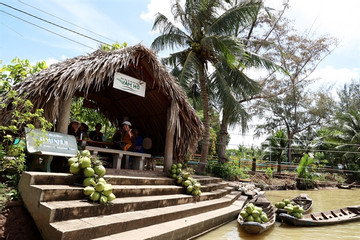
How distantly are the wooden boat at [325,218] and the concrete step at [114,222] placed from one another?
8.80 ft

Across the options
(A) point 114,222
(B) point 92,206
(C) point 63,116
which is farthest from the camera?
(C) point 63,116

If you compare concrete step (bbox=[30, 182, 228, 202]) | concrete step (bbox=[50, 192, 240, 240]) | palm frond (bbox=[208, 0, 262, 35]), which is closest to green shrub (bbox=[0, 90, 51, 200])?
concrete step (bbox=[30, 182, 228, 202])

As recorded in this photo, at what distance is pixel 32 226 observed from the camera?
124 inches

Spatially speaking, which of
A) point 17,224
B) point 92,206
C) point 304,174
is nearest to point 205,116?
point 92,206

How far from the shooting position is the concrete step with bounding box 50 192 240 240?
108 inches

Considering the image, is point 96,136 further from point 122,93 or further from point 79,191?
point 79,191

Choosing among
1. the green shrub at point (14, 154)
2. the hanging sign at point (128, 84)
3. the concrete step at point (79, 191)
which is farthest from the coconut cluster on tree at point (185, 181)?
the green shrub at point (14, 154)

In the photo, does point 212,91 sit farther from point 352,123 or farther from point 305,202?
point 352,123

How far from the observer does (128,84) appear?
229 inches

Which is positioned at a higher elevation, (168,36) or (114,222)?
(168,36)

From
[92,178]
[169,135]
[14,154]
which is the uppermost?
[169,135]

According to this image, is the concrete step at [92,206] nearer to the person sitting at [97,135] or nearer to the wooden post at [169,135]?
the wooden post at [169,135]

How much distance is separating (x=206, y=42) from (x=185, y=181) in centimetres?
606

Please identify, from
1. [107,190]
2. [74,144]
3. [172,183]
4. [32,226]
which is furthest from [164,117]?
[32,226]
